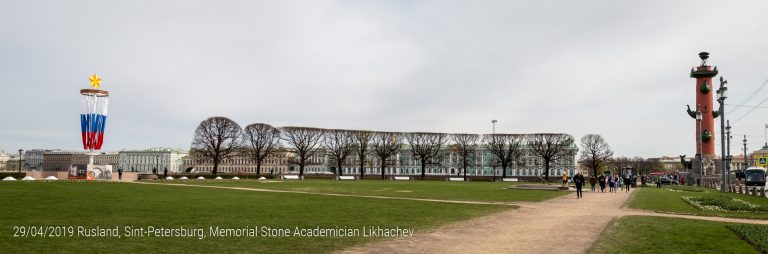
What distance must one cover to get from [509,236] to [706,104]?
72.1m

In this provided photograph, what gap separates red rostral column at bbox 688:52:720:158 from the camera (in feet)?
234

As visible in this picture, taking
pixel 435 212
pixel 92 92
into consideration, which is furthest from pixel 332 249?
pixel 92 92

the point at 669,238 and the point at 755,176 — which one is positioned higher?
the point at 669,238

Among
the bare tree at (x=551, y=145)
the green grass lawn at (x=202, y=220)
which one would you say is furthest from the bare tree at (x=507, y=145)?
the green grass lawn at (x=202, y=220)

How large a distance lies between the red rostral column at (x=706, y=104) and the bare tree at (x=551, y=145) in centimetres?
Result: 3055

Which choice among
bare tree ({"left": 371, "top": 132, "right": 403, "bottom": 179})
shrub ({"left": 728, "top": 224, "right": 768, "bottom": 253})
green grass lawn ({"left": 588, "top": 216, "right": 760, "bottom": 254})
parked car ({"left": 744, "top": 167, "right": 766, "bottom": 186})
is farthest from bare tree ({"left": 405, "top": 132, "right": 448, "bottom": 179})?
shrub ({"left": 728, "top": 224, "right": 768, "bottom": 253})

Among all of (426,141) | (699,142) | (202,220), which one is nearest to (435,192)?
(202,220)

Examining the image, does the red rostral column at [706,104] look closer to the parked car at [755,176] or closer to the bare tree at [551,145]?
the parked car at [755,176]

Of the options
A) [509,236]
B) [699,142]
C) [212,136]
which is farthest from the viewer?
[212,136]

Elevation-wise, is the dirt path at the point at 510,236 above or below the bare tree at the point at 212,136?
below

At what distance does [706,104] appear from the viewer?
72500mm

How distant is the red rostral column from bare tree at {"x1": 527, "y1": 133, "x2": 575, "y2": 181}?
30.6 metres

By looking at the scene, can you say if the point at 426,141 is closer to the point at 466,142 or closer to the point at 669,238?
the point at 466,142

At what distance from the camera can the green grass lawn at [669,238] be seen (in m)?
12.0
